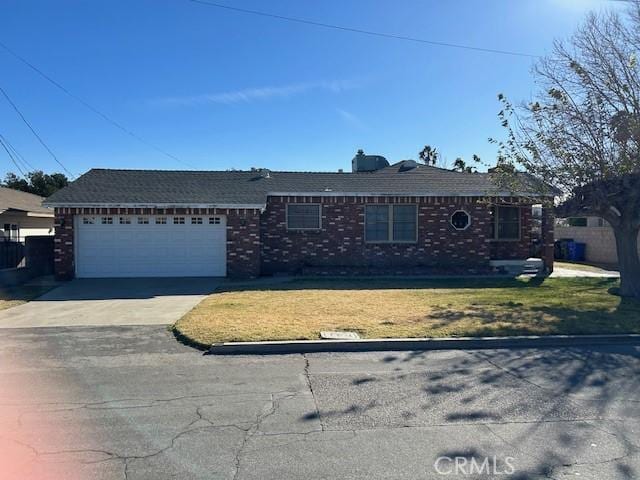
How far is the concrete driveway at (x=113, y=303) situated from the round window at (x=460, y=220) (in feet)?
28.8

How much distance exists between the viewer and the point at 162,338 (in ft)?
26.7

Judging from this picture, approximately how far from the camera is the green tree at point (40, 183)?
44.9 m

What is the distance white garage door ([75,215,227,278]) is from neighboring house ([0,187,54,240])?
15.5 ft

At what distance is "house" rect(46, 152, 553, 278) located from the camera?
52.6ft

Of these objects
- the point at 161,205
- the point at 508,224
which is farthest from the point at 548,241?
the point at 161,205

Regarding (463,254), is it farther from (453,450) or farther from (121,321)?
(453,450)

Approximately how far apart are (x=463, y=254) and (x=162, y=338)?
41.9 feet

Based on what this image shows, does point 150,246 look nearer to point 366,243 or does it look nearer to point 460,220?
point 366,243

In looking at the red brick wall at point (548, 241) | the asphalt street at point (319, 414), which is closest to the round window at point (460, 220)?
the red brick wall at point (548, 241)

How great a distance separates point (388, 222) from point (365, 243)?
46.0 inches

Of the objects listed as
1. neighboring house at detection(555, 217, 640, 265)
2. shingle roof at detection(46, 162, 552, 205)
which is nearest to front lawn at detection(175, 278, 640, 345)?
shingle roof at detection(46, 162, 552, 205)

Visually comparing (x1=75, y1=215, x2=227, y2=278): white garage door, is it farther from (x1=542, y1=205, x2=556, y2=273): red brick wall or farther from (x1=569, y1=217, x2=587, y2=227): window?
(x1=569, y1=217, x2=587, y2=227): window

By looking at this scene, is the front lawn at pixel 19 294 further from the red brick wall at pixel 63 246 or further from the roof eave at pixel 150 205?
the roof eave at pixel 150 205

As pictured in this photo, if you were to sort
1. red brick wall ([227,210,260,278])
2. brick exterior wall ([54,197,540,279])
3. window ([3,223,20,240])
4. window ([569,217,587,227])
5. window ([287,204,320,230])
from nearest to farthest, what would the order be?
1. red brick wall ([227,210,260,278])
2. brick exterior wall ([54,197,540,279])
3. window ([287,204,320,230])
4. window ([3,223,20,240])
5. window ([569,217,587,227])
